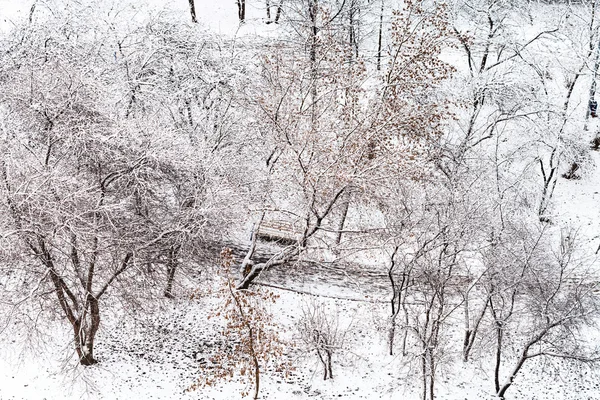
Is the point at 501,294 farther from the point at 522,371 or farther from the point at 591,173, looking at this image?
the point at 591,173

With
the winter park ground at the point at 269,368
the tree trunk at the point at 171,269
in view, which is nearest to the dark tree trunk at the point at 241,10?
the winter park ground at the point at 269,368

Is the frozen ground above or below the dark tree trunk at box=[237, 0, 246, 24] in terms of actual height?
below

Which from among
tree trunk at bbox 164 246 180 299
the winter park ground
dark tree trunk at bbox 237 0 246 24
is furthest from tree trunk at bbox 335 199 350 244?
dark tree trunk at bbox 237 0 246 24

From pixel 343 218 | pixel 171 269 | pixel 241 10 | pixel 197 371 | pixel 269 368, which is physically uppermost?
pixel 241 10

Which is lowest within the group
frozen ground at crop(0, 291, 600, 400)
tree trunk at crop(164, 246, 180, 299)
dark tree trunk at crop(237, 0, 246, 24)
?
frozen ground at crop(0, 291, 600, 400)

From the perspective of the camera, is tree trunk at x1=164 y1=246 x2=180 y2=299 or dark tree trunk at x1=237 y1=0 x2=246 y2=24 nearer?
tree trunk at x1=164 y1=246 x2=180 y2=299

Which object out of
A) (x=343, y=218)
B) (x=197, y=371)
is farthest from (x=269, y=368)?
(x=343, y=218)

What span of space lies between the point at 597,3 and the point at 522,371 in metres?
18.5

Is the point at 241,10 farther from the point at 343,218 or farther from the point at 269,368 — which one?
the point at 269,368

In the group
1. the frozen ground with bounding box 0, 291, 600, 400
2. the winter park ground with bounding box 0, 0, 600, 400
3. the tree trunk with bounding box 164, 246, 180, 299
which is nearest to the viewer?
the frozen ground with bounding box 0, 291, 600, 400

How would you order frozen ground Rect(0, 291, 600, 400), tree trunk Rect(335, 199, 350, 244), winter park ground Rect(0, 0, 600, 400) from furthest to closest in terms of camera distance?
tree trunk Rect(335, 199, 350, 244) → winter park ground Rect(0, 0, 600, 400) → frozen ground Rect(0, 291, 600, 400)

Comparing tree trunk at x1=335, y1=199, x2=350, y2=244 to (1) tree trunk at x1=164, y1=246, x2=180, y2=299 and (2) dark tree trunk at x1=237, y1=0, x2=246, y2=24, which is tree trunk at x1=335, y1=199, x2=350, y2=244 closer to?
(1) tree trunk at x1=164, y1=246, x2=180, y2=299

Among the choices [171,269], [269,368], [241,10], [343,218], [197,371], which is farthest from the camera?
[241,10]

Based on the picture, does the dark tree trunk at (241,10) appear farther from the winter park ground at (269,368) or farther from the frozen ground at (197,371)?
the frozen ground at (197,371)
